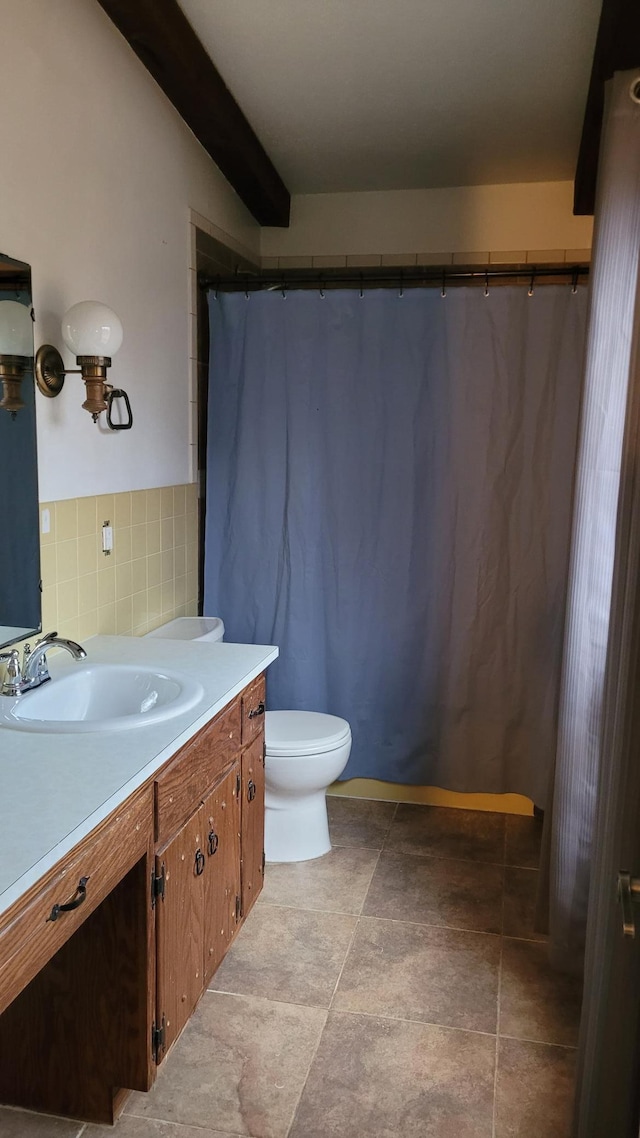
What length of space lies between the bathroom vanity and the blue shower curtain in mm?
1090

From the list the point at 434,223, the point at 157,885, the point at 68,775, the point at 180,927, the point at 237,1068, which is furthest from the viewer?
the point at 434,223

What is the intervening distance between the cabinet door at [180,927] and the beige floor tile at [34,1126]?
247 millimetres

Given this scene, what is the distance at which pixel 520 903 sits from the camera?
8.75 ft

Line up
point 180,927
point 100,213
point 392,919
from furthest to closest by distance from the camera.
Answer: point 392,919
point 100,213
point 180,927

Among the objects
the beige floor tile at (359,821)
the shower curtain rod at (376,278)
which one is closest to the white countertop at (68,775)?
the beige floor tile at (359,821)

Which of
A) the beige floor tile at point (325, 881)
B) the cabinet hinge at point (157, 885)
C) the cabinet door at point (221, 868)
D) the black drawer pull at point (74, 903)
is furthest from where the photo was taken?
the beige floor tile at point (325, 881)

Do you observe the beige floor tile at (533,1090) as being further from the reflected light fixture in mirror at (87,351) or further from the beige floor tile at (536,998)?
the reflected light fixture in mirror at (87,351)

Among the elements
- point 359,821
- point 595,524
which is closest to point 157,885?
point 595,524

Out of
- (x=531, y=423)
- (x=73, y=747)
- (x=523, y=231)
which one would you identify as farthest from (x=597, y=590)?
(x=523, y=231)

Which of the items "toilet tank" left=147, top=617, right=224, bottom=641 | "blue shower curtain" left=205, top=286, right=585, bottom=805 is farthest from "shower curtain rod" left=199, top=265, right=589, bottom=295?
"toilet tank" left=147, top=617, right=224, bottom=641

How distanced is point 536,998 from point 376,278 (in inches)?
88.8

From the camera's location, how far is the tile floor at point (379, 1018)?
71.9 inches

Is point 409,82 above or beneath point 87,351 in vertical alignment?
above

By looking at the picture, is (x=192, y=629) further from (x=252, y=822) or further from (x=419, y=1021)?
(x=419, y=1021)
